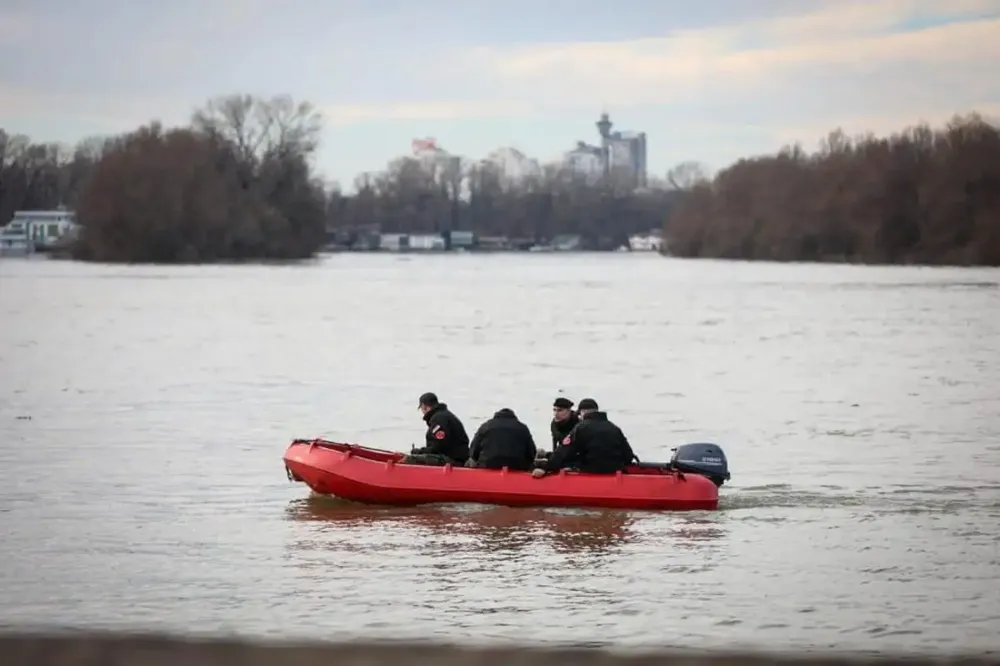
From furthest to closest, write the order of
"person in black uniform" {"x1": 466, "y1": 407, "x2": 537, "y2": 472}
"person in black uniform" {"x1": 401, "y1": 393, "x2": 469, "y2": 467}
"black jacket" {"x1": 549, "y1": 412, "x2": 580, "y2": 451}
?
"person in black uniform" {"x1": 401, "y1": 393, "x2": 469, "y2": 467} < "black jacket" {"x1": 549, "y1": 412, "x2": 580, "y2": 451} < "person in black uniform" {"x1": 466, "y1": 407, "x2": 537, "y2": 472}

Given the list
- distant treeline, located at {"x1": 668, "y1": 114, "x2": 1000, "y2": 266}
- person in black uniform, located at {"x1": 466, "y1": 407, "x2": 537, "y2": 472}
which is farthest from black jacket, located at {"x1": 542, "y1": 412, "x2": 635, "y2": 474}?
distant treeline, located at {"x1": 668, "y1": 114, "x2": 1000, "y2": 266}

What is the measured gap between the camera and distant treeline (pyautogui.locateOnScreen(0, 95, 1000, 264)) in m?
94.1

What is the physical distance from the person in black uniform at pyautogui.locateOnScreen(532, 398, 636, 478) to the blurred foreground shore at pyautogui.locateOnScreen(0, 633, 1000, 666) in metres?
11.0

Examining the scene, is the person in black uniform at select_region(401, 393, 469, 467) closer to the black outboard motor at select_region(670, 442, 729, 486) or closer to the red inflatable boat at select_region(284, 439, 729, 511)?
the red inflatable boat at select_region(284, 439, 729, 511)

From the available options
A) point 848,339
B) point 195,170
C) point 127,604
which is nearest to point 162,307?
point 848,339

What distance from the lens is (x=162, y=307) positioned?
6238 centimetres

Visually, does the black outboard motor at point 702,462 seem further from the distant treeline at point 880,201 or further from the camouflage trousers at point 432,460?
the distant treeline at point 880,201

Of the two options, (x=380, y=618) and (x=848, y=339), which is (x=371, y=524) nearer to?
(x=380, y=618)

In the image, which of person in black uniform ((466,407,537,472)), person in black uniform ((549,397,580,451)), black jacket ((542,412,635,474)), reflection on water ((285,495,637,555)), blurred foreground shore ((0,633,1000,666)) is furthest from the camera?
person in black uniform ((549,397,580,451))

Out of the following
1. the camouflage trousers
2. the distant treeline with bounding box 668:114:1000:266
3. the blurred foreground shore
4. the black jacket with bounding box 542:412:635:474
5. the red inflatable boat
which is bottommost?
the red inflatable boat

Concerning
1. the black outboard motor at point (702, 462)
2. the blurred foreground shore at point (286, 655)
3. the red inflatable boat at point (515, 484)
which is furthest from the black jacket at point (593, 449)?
the blurred foreground shore at point (286, 655)

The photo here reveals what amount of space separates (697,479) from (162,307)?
48.2m

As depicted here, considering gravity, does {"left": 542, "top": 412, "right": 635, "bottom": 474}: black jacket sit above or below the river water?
above

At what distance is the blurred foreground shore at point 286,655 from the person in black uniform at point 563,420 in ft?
37.5
